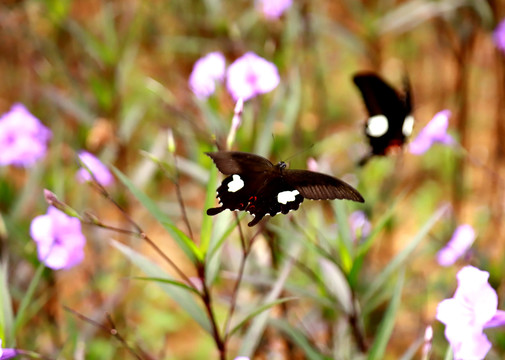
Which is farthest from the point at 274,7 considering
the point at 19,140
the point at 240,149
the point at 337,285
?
the point at 337,285

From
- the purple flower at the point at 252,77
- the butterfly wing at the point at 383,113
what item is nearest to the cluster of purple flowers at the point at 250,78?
the purple flower at the point at 252,77

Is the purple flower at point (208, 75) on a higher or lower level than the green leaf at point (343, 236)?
higher

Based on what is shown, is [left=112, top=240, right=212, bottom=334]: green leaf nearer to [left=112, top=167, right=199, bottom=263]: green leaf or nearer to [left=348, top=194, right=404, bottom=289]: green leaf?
[left=112, top=167, right=199, bottom=263]: green leaf

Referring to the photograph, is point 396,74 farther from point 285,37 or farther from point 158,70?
point 285,37

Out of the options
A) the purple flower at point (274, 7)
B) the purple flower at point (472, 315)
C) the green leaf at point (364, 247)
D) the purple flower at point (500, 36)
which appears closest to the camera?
the purple flower at point (472, 315)

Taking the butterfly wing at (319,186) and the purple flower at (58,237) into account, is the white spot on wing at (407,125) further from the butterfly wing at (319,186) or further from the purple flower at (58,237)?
the purple flower at (58,237)

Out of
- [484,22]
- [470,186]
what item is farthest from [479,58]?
[484,22]
